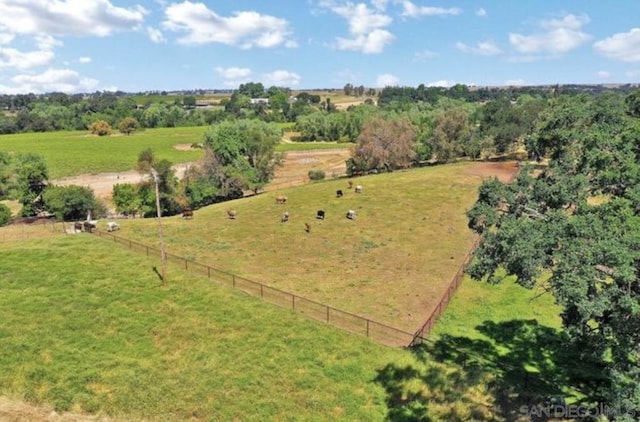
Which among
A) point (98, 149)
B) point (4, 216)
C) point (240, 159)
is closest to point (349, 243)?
point (240, 159)

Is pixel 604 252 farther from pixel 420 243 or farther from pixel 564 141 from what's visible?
pixel 420 243

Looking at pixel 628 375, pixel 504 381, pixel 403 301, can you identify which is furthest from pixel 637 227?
pixel 403 301

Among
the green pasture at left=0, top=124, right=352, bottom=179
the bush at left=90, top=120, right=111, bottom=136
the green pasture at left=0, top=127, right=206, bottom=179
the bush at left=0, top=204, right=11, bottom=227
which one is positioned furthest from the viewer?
the bush at left=90, top=120, right=111, bottom=136

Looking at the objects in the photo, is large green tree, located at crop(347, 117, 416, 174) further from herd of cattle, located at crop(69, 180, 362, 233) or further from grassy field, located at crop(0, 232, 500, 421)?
grassy field, located at crop(0, 232, 500, 421)

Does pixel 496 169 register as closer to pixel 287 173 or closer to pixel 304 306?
pixel 287 173

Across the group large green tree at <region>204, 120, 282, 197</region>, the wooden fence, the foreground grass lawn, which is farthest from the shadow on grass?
large green tree at <region>204, 120, 282, 197</region>
